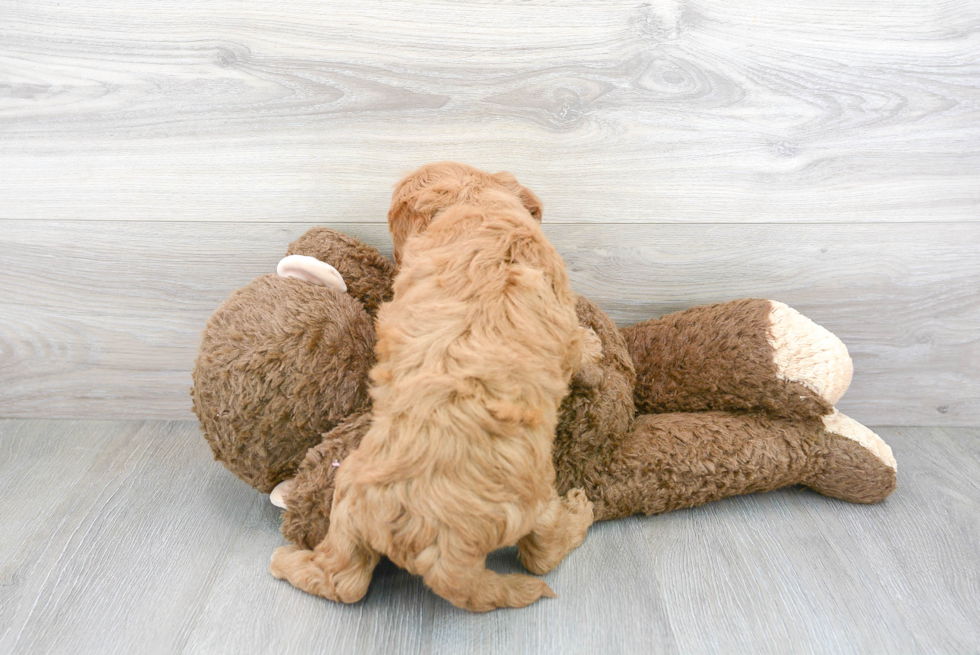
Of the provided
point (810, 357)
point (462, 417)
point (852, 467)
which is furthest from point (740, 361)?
point (462, 417)

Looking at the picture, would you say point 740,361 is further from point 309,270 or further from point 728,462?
point 309,270

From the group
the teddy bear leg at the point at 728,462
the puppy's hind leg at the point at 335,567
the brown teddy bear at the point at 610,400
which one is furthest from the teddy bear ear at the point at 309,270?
the teddy bear leg at the point at 728,462

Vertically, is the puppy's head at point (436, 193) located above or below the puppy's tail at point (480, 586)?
above

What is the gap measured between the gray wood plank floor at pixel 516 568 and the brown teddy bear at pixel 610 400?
7 cm

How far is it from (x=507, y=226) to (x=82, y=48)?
0.78 meters

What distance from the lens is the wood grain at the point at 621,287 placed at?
1.15 meters

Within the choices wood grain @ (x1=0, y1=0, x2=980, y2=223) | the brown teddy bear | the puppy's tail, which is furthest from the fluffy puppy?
wood grain @ (x1=0, y1=0, x2=980, y2=223)

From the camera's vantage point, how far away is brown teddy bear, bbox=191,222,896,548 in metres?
0.91

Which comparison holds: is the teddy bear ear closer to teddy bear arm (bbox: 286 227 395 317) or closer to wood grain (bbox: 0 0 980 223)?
teddy bear arm (bbox: 286 227 395 317)

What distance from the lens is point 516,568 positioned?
36.1 inches

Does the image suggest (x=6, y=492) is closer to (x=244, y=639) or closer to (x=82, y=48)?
(x=244, y=639)

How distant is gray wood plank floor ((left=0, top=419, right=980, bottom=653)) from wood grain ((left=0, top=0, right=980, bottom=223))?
1.54 ft

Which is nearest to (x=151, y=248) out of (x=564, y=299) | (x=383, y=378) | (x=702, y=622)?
(x=383, y=378)

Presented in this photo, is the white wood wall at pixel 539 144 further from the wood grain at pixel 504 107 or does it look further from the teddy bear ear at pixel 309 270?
the teddy bear ear at pixel 309 270
